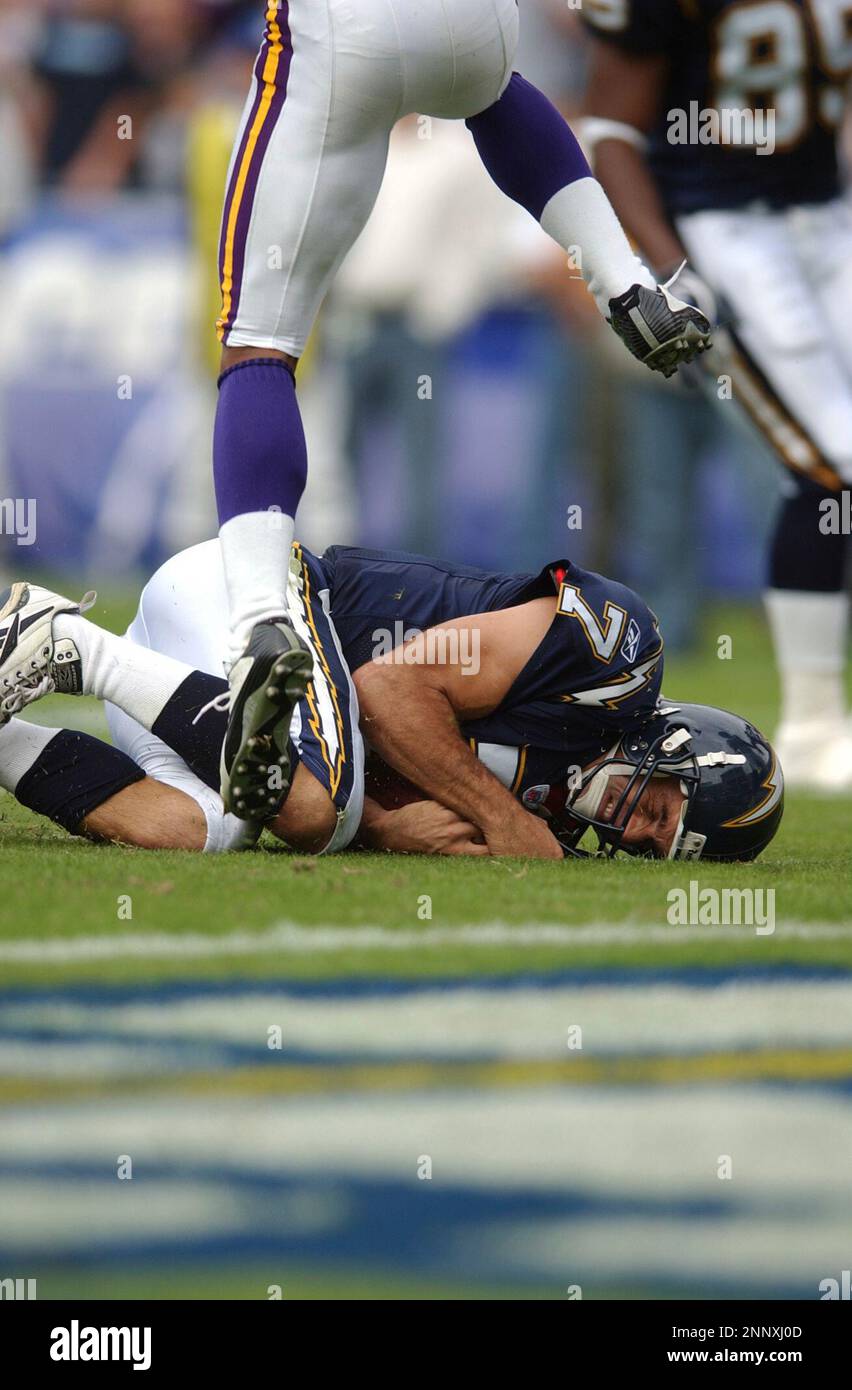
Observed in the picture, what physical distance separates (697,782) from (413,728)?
0.54 metres

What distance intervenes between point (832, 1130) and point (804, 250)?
12.8ft

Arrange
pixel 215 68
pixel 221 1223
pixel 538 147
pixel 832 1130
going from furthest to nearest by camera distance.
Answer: pixel 215 68, pixel 538 147, pixel 832 1130, pixel 221 1223

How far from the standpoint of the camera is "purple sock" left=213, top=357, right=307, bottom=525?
3.10 meters

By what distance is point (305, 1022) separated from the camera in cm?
244

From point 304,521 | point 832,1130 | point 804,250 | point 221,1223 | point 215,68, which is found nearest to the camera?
point 221,1223

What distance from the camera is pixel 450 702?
A: 370 cm

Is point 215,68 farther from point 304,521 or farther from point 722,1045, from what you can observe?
point 722,1045

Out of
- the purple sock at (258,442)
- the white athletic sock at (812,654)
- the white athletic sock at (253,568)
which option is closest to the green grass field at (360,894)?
the white athletic sock at (253,568)

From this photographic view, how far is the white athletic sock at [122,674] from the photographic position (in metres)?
3.58

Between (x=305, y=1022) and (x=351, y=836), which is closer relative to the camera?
(x=305, y=1022)

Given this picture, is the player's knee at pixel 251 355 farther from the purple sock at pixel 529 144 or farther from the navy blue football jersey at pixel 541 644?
the navy blue football jersey at pixel 541 644
